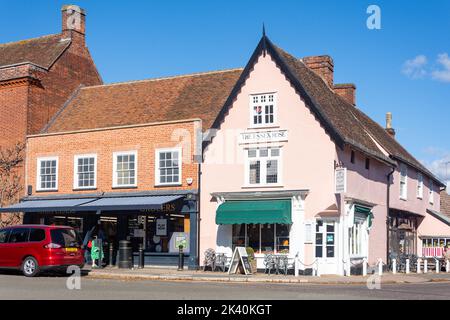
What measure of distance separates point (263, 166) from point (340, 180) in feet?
12.0

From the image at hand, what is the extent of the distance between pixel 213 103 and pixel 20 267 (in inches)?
531

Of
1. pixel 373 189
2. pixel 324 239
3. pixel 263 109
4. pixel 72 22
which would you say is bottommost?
pixel 324 239

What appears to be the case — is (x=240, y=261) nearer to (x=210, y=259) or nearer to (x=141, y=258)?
(x=210, y=259)

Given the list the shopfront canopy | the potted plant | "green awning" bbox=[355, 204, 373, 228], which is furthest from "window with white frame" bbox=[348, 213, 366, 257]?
the shopfront canopy

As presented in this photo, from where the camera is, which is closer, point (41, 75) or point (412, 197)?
point (41, 75)

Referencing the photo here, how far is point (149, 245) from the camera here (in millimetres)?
33250

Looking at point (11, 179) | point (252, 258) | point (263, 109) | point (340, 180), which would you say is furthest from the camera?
point (11, 179)

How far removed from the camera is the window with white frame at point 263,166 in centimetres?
3058

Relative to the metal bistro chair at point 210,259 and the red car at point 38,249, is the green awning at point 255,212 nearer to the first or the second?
the metal bistro chair at point 210,259

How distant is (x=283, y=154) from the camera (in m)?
30.4

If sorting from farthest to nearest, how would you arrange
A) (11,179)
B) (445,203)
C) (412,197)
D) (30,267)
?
(445,203)
(412,197)
(11,179)
(30,267)

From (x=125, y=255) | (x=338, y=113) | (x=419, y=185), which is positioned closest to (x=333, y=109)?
(x=338, y=113)

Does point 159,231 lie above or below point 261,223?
below
